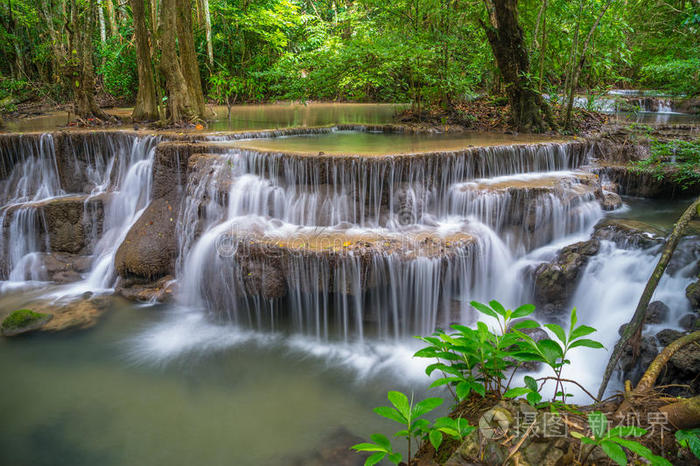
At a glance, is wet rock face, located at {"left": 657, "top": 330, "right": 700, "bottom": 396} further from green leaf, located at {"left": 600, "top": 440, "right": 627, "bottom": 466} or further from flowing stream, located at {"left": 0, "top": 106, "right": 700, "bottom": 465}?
green leaf, located at {"left": 600, "top": 440, "right": 627, "bottom": 466}

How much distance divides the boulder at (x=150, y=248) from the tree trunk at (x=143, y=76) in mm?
5429

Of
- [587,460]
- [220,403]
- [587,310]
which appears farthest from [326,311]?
[587,460]

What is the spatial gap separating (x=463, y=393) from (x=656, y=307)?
4105 millimetres

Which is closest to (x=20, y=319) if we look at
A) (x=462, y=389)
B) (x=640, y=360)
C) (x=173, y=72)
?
(x=462, y=389)

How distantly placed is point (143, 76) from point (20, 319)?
785cm

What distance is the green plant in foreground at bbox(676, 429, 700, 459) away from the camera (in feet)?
5.80

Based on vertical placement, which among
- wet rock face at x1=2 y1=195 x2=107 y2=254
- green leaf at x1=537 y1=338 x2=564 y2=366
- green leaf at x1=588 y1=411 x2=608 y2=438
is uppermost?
green leaf at x1=537 y1=338 x2=564 y2=366

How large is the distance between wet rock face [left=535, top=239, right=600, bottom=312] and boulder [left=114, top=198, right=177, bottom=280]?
574cm

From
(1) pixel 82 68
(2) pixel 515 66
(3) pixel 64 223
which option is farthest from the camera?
(1) pixel 82 68

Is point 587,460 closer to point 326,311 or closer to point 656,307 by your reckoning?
point 656,307

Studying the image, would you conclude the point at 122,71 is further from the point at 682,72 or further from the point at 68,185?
the point at 682,72

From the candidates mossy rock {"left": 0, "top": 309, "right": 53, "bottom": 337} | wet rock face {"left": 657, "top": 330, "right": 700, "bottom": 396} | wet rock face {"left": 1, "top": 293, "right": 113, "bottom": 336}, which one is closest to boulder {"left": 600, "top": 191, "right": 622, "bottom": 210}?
wet rock face {"left": 657, "top": 330, "right": 700, "bottom": 396}

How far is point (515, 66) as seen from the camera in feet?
31.9

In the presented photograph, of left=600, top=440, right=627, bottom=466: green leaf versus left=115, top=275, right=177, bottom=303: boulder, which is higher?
left=600, top=440, right=627, bottom=466: green leaf
